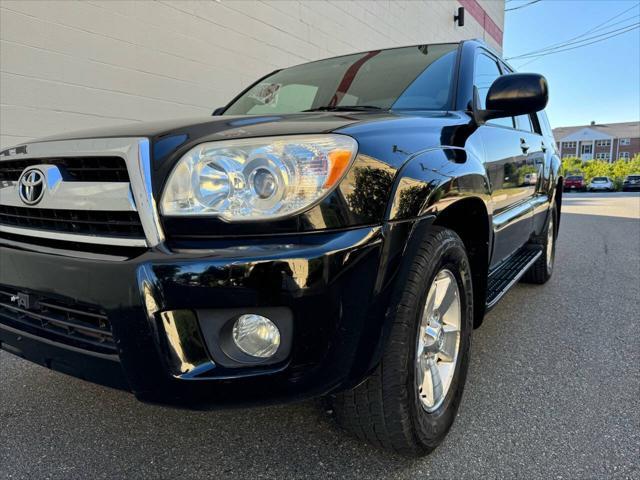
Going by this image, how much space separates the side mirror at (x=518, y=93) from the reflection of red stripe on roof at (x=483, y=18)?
12059mm

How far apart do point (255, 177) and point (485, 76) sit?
199 centimetres

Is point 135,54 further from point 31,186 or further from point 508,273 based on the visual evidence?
point 508,273

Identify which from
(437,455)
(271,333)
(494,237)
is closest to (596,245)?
(494,237)

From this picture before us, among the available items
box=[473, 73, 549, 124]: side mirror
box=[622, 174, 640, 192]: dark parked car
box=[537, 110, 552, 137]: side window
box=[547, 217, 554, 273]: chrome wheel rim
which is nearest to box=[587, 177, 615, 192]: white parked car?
box=[622, 174, 640, 192]: dark parked car

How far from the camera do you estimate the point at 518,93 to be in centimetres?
213

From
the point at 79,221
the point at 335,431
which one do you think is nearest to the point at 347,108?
the point at 79,221

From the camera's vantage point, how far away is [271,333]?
1344 mm

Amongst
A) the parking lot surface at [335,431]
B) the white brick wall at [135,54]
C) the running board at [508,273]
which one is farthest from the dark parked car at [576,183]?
the parking lot surface at [335,431]

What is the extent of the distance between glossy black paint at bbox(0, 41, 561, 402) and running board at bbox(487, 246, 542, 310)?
3.59ft

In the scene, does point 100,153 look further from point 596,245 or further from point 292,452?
point 596,245

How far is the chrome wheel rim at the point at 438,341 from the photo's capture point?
5.81 feet

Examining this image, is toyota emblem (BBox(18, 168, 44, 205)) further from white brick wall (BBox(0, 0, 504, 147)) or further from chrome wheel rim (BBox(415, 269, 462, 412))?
white brick wall (BBox(0, 0, 504, 147))

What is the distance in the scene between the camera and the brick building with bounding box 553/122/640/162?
68.9 meters

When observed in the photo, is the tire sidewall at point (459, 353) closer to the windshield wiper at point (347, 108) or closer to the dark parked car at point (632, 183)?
the windshield wiper at point (347, 108)
